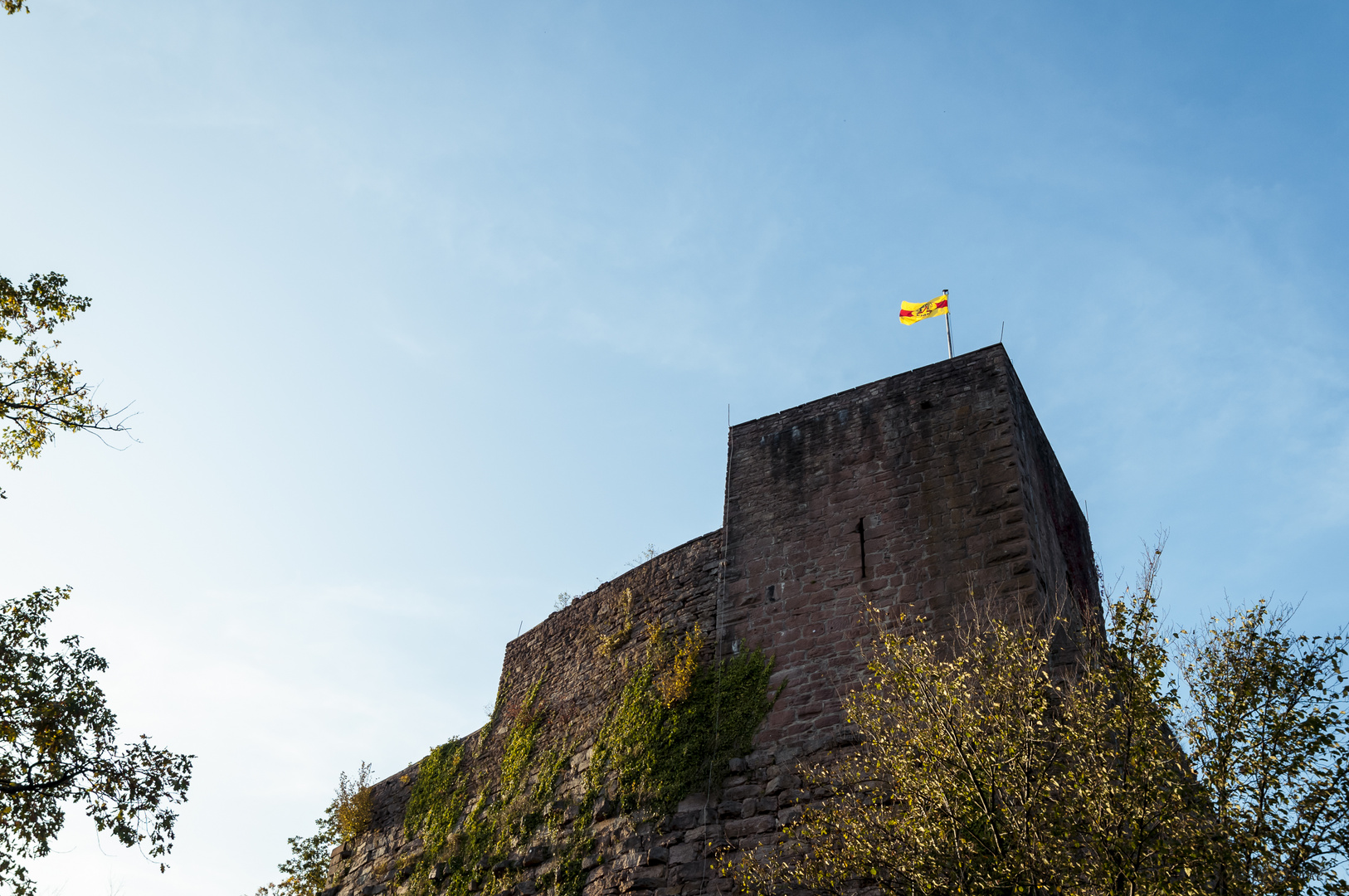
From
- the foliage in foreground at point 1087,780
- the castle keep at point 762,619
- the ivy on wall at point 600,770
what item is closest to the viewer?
the foliage in foreground at point 1087,780

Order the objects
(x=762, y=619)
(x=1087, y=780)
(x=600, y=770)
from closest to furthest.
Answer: (x=1087, y=780)
(x=762, y=619)
(x=600, y=770)

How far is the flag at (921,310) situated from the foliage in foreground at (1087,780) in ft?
20.8

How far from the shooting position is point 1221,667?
7910mm

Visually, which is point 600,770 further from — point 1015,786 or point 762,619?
point 1015,786

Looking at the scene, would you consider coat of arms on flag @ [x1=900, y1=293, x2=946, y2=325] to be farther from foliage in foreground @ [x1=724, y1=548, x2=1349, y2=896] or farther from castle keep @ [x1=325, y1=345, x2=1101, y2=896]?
foliage in foreground @ [x1=724, y1=548, x2=1349, y2=896]

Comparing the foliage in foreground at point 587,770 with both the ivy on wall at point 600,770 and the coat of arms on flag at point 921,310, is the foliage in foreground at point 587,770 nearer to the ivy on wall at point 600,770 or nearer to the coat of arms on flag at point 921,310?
the ivy on wall at point 600,770

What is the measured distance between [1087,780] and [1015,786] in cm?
54

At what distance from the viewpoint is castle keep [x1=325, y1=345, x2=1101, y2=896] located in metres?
10.7

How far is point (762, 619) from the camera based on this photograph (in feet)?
39.5

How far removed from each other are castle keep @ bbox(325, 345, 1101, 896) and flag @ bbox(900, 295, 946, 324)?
5.93 feet

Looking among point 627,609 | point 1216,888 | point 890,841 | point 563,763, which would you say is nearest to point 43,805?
point 563,763

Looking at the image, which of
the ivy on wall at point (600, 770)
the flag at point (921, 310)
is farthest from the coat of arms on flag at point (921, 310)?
the ivy on wall at point (600, 770)

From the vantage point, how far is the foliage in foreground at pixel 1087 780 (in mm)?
7008

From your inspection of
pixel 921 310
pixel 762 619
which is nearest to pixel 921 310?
pixel 921 310
